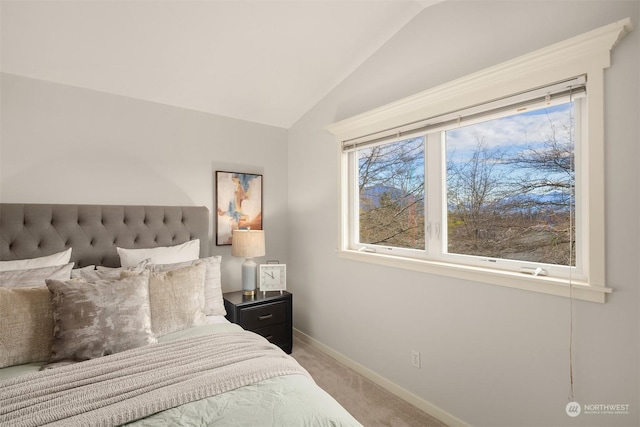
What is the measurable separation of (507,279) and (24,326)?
248 centimetres

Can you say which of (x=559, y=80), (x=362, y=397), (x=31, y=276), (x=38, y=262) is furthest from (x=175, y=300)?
(x=559, y=80)

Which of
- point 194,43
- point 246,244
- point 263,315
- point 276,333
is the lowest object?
point 276,333

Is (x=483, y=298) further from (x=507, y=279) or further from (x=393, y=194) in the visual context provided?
(x=393, y=194)

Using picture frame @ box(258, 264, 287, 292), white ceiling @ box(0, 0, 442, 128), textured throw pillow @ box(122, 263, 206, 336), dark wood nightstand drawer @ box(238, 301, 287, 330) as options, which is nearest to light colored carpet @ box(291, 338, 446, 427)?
dark wood nightstand drawer @ box(238, 301, 287, 330)

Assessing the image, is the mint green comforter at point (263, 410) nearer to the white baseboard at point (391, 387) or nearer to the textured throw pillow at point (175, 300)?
the textured throw pillow at point (175, 300)

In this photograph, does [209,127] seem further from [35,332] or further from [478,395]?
[478,395]

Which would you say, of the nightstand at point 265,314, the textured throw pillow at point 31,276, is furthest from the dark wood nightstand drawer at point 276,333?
the textured throw pillow at point 31,276

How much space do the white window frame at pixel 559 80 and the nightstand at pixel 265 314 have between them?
1310mm

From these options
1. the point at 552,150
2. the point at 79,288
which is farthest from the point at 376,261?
the point at 79,288

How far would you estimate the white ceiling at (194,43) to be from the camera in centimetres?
187

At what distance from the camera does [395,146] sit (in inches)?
97.9

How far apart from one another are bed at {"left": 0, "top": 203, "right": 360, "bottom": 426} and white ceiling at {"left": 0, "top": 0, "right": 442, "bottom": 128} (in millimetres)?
1014

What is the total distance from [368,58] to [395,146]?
78cm

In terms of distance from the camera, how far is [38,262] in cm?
193
